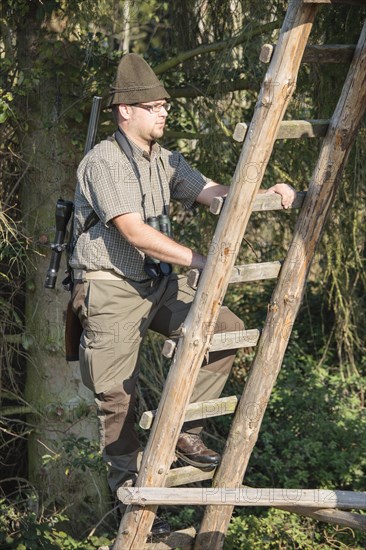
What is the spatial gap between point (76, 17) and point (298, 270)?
272 centimetres

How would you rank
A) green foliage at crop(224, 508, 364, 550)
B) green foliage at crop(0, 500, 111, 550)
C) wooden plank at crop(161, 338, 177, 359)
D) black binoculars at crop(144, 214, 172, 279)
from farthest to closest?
1. green foliage at crop(224, 508, 364, 550)
2. green foliage at crop(0, 500, 111, 550)
3. black binoculars at crop(144, 214, 172, 279)
4. wooden plank at crop(161, 338, 177, 359)

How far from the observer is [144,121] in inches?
176

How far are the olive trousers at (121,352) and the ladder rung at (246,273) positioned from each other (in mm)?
307

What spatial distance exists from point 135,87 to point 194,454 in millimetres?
1742

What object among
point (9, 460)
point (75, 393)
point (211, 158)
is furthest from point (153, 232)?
point (9, 460)

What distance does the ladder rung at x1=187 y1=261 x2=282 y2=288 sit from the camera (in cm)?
421

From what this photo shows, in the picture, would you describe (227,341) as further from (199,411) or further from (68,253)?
(68,253)

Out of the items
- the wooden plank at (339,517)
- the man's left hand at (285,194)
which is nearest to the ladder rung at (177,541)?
the wooden plank at (339,517)

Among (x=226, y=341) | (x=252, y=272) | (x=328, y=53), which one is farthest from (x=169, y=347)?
(x=328, y=53)

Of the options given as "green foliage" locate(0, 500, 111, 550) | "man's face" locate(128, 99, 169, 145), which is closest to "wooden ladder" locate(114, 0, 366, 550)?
"man's face" locate(128, 99, 169, 145)

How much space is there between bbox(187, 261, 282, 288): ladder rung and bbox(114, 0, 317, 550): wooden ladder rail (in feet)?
0.17

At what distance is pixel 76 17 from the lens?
243 inches

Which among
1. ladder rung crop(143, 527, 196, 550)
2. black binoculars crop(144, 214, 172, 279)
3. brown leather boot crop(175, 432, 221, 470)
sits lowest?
ladder rung crop(143, 527, 196, 550)

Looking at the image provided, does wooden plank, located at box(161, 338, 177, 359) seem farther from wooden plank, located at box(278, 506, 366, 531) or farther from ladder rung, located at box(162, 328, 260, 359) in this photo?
wooden plank, located at box(278, 506, 366, 531)
